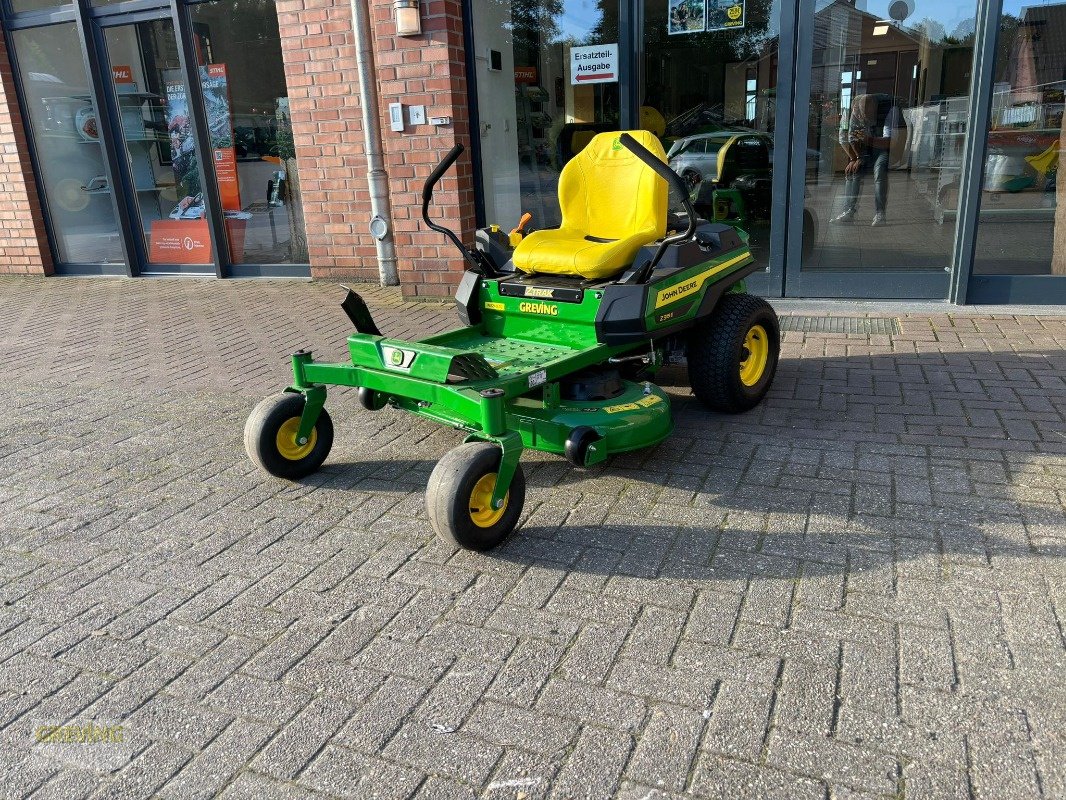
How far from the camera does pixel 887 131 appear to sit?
21.6ft

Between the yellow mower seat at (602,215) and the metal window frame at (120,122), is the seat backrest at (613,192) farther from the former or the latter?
the metal window frame at (120,122)

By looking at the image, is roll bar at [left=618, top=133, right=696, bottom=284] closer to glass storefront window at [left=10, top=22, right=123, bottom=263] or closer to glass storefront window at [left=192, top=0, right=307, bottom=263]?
glass storefront window at [left=192, top=0, right=307, bottom=263]

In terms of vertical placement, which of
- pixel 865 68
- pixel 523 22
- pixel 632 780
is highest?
pixel 523 22

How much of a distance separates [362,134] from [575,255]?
13.9 ft

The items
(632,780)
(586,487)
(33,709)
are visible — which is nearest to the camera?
(632,780)

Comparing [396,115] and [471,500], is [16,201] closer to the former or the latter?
[396,115]

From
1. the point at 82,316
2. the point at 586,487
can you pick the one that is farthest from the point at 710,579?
the point at 82,316

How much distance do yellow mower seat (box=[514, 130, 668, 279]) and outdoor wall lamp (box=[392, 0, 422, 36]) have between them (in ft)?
9.21

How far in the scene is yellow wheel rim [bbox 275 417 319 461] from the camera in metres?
3.78

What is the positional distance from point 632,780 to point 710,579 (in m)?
0.99

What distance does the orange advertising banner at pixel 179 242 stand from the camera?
31.0 feet

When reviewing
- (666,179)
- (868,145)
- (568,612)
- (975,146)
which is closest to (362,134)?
(868,145)

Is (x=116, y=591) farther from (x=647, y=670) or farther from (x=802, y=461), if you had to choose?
(x=802, y=461)

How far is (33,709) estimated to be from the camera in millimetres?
2391
